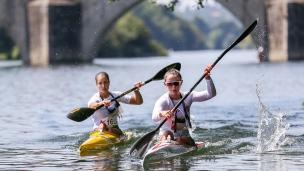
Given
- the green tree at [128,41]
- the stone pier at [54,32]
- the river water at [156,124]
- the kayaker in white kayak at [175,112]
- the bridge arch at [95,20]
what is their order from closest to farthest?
the river water at [156,124]
the kayaker in white kayak at [175,112]
the stone pier at [54,32]
the bridge arch at [95,20]
the green tree at [128,41]

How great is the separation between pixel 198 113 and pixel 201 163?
9.01 meters

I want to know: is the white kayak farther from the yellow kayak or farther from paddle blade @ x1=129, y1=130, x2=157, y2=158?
the yellow kayak

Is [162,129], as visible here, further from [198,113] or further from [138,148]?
[198,113]

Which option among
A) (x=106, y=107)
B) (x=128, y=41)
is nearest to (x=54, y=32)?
(x=128, y=41)

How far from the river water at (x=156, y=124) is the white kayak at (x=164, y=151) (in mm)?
98

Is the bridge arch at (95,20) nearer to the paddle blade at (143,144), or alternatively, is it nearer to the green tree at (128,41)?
the green tree at (128,41)

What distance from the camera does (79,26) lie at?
175 ft

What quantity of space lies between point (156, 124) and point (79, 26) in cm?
3566

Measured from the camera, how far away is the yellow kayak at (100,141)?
13250mm

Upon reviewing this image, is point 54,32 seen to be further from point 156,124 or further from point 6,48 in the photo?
point 156,124

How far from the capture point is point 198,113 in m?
20.7

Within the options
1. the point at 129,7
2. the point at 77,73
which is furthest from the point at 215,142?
the point at 129,7

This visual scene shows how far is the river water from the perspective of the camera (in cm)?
1188

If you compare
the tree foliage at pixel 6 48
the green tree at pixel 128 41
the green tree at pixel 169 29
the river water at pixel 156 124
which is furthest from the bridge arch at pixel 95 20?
the green tree at pixel 169 29
